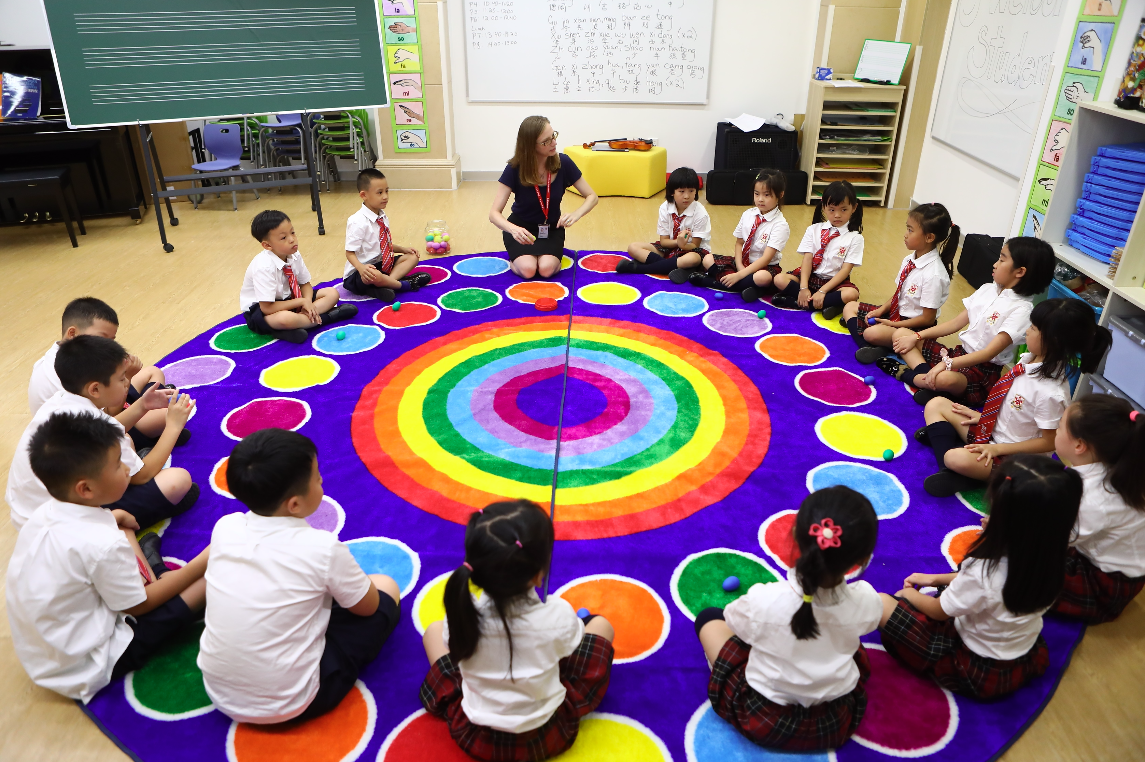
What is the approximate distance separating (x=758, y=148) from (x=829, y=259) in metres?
2.65

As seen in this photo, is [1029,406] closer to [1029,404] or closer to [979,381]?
[1029,404]

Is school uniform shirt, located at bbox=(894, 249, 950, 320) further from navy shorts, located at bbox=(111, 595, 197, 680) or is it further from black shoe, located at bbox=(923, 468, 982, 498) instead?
navy shorts, located at bbox=(111, 595, 197, 680)

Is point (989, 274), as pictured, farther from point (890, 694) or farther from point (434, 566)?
point (434, 566)

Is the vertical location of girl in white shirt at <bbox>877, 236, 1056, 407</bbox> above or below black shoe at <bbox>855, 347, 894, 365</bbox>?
above

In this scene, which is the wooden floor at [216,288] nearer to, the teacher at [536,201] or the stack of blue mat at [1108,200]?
the teacher at [536,201]

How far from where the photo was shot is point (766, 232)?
13.8 feet

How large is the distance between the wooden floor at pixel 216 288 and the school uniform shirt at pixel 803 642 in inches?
13.7

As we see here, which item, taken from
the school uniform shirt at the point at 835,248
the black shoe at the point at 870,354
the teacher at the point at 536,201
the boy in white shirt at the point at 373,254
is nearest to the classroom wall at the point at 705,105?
the teacher at the point at 536,201

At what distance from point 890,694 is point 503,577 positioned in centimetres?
109

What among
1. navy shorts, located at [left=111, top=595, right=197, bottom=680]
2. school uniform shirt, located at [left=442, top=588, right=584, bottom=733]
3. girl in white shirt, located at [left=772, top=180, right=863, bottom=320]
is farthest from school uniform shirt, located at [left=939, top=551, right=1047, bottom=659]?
girl in white shirt, located at [left=772, top=180, right=863, bottom=320]

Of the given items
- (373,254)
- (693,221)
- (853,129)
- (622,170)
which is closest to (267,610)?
(373,254)

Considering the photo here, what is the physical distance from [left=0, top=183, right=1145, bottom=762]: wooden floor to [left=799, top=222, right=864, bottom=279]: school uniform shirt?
43 centimetres

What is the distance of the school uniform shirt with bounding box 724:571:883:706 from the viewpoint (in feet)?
5.26

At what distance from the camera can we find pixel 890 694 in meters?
1.90
